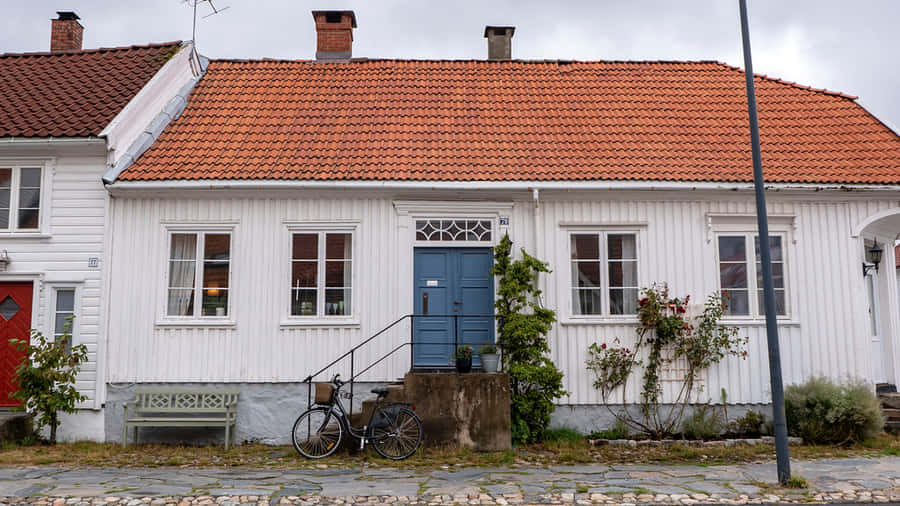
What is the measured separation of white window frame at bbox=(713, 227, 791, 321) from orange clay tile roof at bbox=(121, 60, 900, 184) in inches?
38.0

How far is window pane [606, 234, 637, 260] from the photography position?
11.8 meters

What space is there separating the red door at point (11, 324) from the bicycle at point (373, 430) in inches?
197

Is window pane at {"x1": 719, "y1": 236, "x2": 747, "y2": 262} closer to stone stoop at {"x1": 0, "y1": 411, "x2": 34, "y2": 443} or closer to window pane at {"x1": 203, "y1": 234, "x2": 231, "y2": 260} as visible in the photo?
window pane at {"x1": 203, "y1": 234, "x2": 231, "y2": 260}

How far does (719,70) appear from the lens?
15062 mm

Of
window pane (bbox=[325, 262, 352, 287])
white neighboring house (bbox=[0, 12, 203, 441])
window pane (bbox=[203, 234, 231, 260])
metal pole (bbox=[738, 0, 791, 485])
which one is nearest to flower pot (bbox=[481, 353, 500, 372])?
window pane (bbox=[325, 262, 352, 287])

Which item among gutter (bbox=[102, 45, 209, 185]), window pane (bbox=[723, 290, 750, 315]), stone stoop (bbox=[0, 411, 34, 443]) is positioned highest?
gutter (bbox=[102, 45, 209, 185])

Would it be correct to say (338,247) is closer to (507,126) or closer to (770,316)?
(507,126)

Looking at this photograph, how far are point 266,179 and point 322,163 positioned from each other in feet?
3.28

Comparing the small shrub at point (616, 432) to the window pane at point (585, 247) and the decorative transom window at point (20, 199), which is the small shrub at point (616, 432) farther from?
the decorative transom window at point (20, 199)

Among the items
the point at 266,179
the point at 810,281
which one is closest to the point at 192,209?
the point at 266,179

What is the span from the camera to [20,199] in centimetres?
1171

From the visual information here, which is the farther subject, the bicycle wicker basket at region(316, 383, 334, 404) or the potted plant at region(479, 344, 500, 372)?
the potted plant at region(479, 344, 500, 372)

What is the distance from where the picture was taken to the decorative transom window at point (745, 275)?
38.4ft

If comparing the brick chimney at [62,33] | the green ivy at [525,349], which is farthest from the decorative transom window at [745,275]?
the brick chimney at [62,33]
